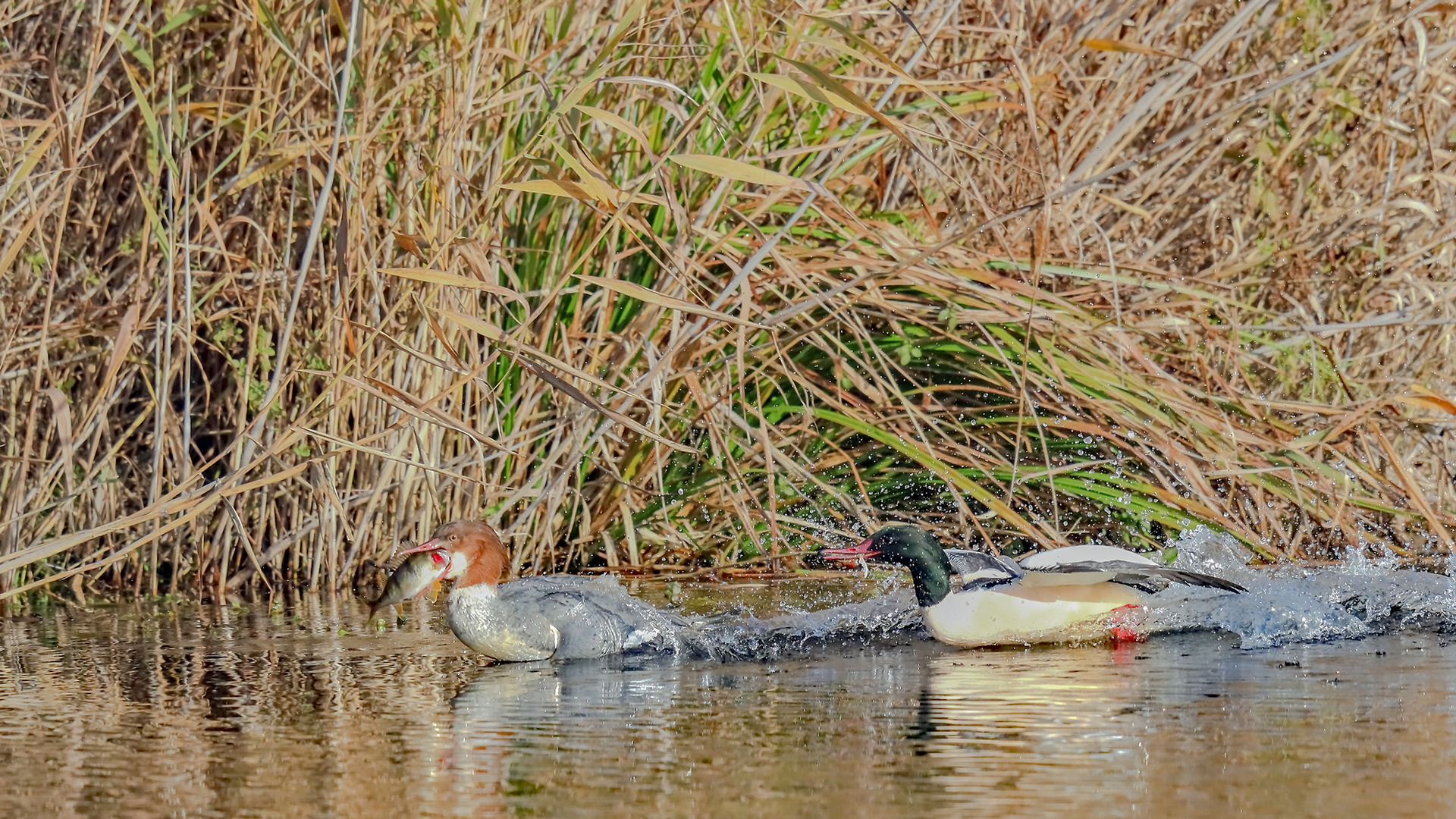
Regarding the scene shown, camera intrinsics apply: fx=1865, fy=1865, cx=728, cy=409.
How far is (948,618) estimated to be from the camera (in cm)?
477

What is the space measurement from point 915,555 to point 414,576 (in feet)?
4.29

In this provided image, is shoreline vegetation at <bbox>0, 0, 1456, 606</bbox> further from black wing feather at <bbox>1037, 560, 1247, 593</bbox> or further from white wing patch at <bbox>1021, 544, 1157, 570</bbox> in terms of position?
black wing feather at <bbox>1037, 560, 1247, 593</bbox>

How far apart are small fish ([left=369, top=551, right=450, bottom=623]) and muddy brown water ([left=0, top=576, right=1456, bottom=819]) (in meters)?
0.12

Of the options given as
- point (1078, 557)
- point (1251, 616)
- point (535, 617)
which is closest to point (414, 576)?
point (535, 617)

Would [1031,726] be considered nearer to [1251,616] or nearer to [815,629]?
[815,629]

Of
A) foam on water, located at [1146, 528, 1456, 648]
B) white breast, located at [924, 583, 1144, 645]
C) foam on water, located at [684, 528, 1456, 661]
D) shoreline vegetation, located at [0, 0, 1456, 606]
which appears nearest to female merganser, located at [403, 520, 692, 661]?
foam on water, located at [684, 528, 1456, 661]

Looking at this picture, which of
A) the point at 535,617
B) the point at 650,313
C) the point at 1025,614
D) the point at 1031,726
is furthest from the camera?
the point at 650,313

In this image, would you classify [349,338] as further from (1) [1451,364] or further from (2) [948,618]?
(1) [1451,364]

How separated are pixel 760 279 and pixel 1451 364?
9.66 feet

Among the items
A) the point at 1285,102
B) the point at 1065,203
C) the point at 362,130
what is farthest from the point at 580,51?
the point at 1285,102

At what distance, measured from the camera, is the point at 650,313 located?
546 cm

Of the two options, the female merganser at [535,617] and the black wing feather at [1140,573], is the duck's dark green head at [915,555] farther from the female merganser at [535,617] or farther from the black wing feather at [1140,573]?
the female merganser at [535,617]

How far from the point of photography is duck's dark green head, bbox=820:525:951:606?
483 cm

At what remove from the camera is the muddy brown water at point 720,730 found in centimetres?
286
